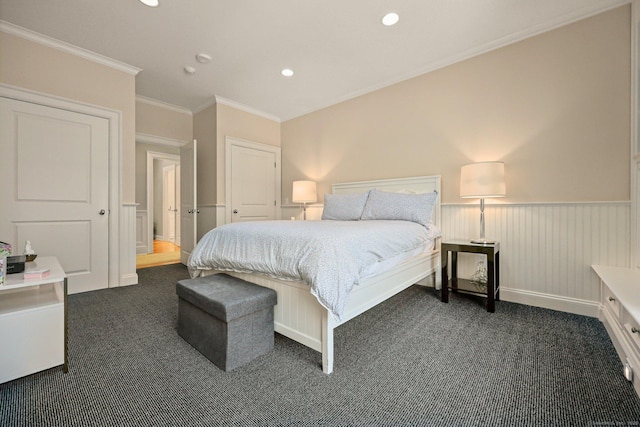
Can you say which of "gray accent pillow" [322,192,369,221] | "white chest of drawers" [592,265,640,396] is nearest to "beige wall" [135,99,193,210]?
"gray accent pillow" [322,192,369,221]

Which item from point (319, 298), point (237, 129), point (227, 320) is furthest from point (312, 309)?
point (237, 129)

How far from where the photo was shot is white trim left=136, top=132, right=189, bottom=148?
13.2ft

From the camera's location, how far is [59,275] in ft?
4.97

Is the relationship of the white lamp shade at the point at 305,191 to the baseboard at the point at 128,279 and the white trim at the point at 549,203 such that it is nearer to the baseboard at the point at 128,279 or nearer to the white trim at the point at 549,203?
the white trim at the point at 549,203

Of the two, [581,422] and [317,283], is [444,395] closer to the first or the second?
[581,422]

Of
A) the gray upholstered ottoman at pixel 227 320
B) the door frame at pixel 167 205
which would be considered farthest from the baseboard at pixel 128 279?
the door frame at pixel 167 205

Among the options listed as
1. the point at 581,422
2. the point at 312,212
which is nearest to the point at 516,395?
the point at 581,422

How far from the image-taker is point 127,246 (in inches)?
126

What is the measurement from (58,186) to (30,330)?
2050 mm

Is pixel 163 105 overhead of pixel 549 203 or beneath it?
overhead

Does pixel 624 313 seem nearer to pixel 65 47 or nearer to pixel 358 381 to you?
pixel 358 381

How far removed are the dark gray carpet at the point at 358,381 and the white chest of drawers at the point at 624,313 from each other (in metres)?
0.08

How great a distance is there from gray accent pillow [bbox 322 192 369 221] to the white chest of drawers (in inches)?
80.4

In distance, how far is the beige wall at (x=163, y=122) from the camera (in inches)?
159
